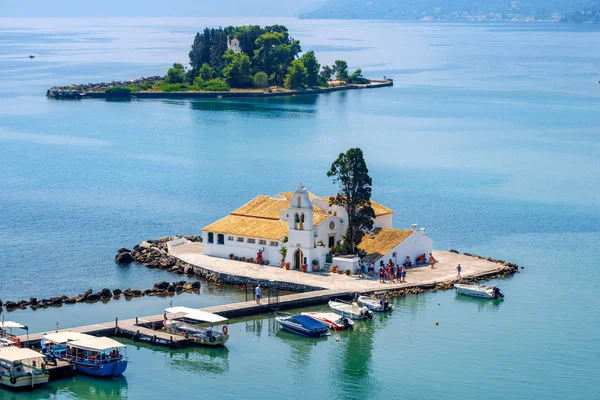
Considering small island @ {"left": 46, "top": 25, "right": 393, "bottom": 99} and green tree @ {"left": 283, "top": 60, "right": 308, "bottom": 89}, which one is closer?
small island @ {"left": 46, "top": 25, "right": 393, "bottom": 99}

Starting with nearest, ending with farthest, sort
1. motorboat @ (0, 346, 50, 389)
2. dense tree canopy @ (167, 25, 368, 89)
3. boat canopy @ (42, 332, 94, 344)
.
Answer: motorboat @ (0, 346, 50, 389), boat canopy @ (42, 332, 94, 344), dense tree canopy @ (167, 25, 368, 89)

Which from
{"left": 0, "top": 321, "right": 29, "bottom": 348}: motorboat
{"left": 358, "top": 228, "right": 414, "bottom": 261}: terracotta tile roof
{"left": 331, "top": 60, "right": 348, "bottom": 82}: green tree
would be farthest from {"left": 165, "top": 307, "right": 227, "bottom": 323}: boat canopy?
{"left": 331, "top": 60, "right": 348, "bottom": 82}: green tree

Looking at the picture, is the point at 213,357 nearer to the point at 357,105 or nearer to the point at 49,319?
the point at 49,319

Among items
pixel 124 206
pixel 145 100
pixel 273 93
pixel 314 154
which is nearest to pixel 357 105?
pixel 273 93

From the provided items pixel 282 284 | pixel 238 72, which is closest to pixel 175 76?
pixel 238 72

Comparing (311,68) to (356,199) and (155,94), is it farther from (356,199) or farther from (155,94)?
(356,199)

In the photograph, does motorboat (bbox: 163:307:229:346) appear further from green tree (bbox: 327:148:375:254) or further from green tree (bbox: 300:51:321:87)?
green tree (bbox: 300:51:321:87)
